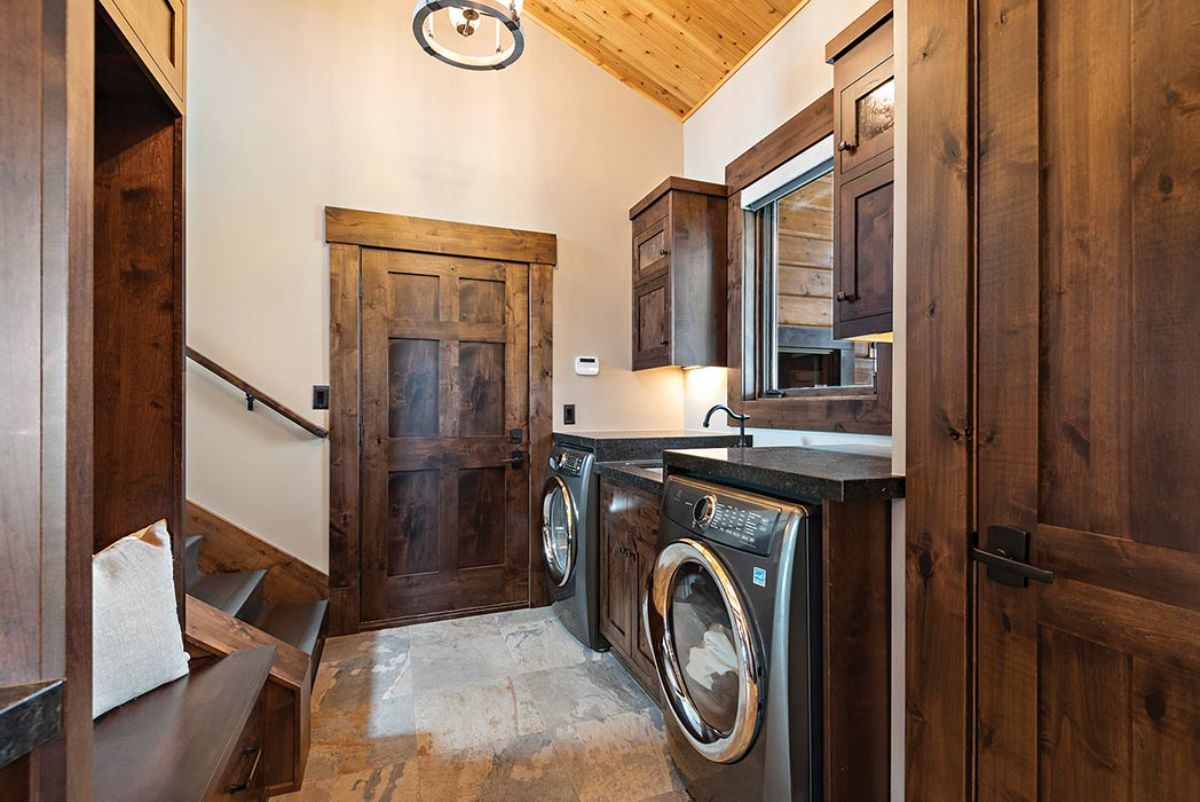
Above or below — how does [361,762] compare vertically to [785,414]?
below

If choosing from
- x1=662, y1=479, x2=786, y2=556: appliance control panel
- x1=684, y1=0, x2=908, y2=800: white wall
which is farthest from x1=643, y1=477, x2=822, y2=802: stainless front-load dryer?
x1=684, y1=0, x2=908, y2=800: white wall

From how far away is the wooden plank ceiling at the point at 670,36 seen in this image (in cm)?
263

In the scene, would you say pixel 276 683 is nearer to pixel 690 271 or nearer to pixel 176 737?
pixel 176 737

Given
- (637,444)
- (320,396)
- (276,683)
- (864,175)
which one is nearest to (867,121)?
(864,175)

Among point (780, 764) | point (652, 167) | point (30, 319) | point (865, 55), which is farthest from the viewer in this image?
point (652, 167)

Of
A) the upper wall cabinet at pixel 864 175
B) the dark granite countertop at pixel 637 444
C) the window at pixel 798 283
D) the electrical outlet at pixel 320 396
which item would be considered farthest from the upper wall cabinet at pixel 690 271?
the electrical outlet at pixel 320 396

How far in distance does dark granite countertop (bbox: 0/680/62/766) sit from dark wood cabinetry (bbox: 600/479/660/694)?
5.17ft

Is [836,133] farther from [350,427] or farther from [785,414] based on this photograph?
[350,427]

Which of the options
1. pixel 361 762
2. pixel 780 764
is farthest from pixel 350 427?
pixel 780 764

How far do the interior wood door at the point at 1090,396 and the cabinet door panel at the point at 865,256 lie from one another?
23.3 inches

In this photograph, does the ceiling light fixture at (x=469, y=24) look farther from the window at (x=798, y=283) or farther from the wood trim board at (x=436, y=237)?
the window at (x=798, y=283)

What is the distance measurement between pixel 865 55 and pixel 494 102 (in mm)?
2158

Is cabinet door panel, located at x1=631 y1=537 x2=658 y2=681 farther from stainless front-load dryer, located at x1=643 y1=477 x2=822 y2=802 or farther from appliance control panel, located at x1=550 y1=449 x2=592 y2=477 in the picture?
appliance control panel, located at x1=550 y1=449 x2=592 y2=477

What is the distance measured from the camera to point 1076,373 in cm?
89
